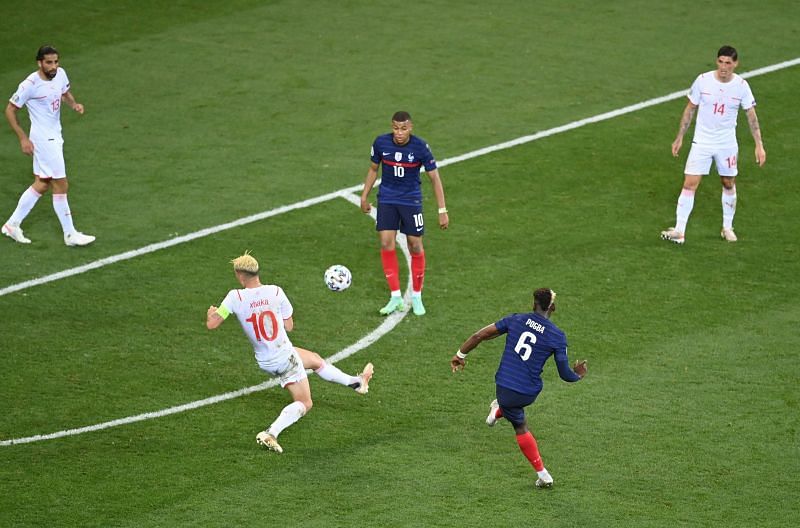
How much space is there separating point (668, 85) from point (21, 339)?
1230 cm

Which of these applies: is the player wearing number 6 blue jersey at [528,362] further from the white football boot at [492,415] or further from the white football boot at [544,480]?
the white football boot at [492,415]

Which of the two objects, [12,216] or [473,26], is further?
[473,26]

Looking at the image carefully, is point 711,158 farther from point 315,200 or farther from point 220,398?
point 220,398

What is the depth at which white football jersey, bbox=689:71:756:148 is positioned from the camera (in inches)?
640

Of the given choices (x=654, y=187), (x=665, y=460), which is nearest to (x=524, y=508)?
(x=665, y=460)

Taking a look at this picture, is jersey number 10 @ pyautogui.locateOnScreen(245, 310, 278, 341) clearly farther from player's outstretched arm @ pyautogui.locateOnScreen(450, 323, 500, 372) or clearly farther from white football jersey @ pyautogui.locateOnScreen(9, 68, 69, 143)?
white football jersey @ pyautogui.locateOnScreen(9, 68, 69, 143)

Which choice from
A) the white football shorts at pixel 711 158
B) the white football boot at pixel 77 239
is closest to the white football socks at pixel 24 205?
the white football boot at pixel 77 239

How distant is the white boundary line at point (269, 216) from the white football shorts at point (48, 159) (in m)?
1.27

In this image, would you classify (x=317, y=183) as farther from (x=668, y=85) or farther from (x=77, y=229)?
(x=668, y=85)

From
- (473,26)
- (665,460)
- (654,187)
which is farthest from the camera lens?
(473,26)

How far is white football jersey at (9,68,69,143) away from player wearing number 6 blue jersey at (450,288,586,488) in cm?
753

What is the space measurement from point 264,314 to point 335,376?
1293mm

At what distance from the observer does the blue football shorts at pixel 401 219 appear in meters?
14.8

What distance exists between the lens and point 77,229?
1731cm
